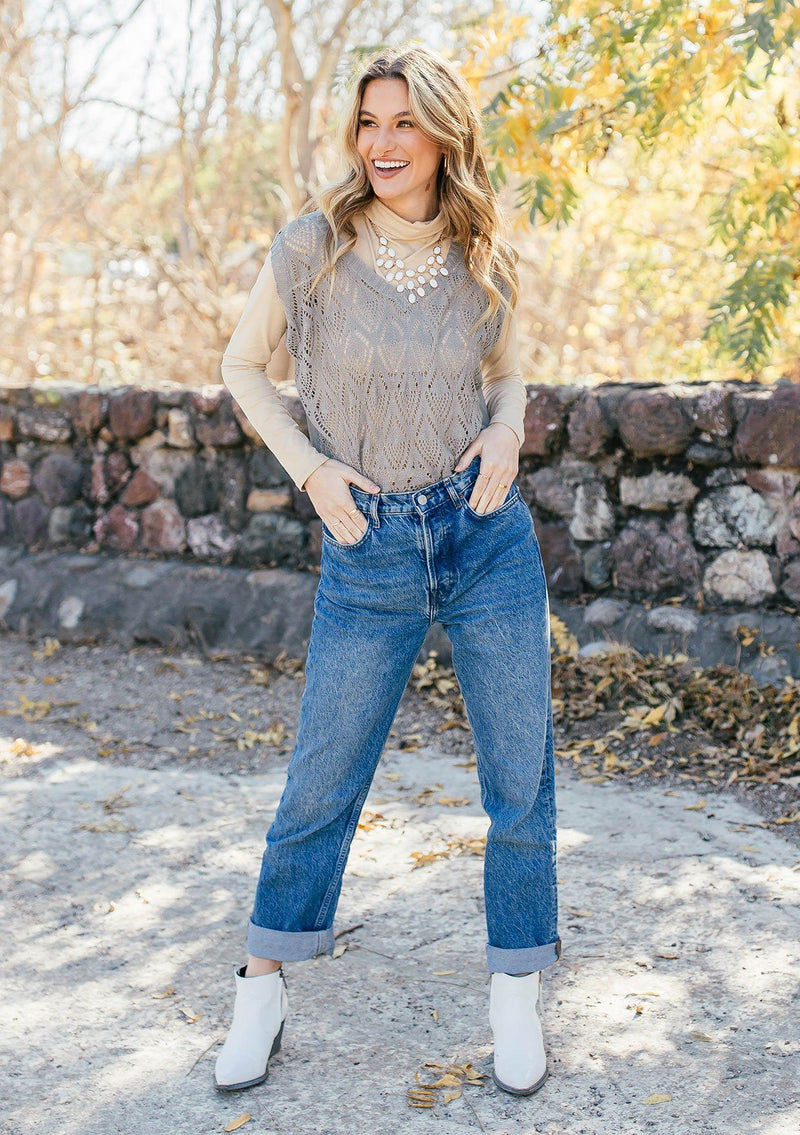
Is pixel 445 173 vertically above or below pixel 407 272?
above

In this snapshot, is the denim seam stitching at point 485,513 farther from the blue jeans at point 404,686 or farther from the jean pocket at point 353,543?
the jean pocket at point 353,543

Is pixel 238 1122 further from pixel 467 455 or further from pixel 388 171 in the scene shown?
pixel 388 171

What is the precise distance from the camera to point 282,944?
6.78ft

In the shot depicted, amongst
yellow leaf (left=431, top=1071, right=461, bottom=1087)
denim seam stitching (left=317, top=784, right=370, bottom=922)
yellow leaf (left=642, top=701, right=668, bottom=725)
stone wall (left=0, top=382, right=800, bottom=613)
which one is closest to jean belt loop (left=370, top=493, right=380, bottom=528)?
denim seam stitching (left=317, top=784, right=370, bottom=922)

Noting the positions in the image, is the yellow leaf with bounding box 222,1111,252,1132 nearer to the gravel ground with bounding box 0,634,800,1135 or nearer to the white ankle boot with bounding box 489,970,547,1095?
the gravel ground with bounding box 0,634,800,1135

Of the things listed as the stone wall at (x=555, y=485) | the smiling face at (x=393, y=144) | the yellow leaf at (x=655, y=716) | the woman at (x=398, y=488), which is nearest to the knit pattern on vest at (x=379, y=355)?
the woman at (x=398, y=488)

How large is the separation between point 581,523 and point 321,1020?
8.29 feet

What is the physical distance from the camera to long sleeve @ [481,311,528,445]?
212 centimetres

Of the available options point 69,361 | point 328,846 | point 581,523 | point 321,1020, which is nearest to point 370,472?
point 328,846

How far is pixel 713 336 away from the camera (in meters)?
5.06

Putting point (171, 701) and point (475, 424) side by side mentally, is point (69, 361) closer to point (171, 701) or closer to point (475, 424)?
point (171, 701)

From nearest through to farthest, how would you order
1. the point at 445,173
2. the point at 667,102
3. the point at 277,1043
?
the point at 445,173 < the point at 277,1043 < the point at 667,102

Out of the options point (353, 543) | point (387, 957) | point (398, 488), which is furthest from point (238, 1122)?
point (398, 488)

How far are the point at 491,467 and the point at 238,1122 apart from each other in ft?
3.87
